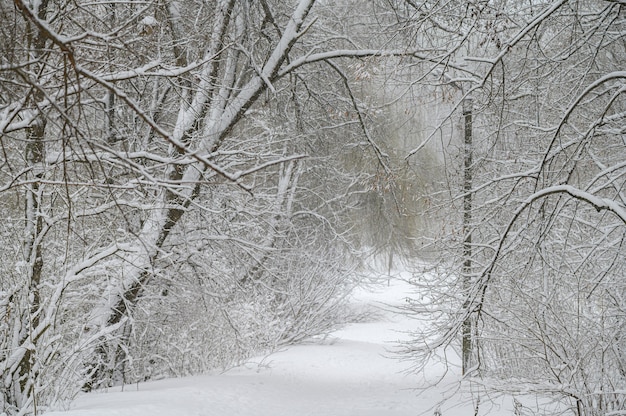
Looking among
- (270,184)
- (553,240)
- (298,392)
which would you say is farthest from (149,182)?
(270,184)

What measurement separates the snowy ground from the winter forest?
48cm

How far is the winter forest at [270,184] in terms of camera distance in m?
4.55

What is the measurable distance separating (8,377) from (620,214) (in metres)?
4.78

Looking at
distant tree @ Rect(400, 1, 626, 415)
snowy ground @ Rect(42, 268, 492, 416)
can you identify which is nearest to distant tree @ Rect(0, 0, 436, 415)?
snowy ground @ Rect(42, 268, 492, 416)

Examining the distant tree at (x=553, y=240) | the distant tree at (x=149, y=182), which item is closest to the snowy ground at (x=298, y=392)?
the distant tree at (x=149, y=182)

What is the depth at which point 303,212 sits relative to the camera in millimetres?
13680

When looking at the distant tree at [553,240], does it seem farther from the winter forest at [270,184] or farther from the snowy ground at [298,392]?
the snowy ground at [298,392]

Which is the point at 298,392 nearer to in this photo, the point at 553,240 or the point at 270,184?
the point at 553,240

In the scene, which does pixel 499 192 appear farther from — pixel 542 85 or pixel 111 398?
pixel 111 398

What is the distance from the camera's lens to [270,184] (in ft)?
47.7

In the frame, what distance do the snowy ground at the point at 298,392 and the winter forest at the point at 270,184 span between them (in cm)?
48

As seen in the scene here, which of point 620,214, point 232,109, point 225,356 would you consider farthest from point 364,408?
point 620,214

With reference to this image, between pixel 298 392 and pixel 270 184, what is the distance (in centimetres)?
662

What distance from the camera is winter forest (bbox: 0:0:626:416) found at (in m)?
4.55
